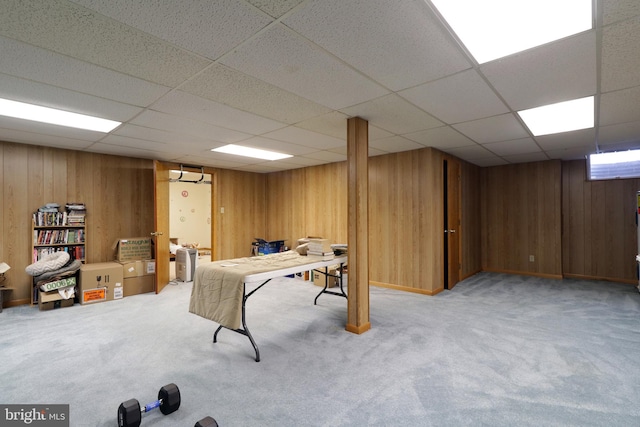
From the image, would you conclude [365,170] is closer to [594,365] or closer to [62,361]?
[594,365]

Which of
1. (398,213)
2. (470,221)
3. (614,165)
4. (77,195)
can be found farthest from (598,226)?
(77,195)

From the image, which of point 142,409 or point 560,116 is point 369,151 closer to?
point 560,116

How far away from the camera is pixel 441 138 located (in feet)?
13.5

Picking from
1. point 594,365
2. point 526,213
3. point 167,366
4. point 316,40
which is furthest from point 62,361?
point 526,213

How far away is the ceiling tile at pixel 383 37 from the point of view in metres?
1.53

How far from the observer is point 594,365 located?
97.9 inches

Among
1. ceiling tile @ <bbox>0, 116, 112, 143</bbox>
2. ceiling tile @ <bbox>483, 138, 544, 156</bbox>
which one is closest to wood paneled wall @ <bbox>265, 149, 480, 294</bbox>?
ceiling tile @ <bbox>483, 138, 544, 156</bbox>

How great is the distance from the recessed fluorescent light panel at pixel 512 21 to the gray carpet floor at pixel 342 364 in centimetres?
228

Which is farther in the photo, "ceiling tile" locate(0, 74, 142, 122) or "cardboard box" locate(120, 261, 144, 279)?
"cardboard box" locate(120, 261, 144, 279)

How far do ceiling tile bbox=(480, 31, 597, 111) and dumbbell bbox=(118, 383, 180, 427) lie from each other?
118 inches

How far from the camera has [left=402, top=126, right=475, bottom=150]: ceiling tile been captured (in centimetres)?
378

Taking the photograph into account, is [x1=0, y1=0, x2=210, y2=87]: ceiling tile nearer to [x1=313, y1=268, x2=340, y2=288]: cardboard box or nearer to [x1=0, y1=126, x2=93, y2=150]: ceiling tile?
[x1=0, y1=126, x2=93, y2=150]: ceiling tile

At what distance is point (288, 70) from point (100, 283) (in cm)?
419

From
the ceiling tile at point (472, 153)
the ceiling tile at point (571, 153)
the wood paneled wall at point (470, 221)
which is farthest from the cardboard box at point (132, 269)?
the ceiling tile at point (571, 153)
